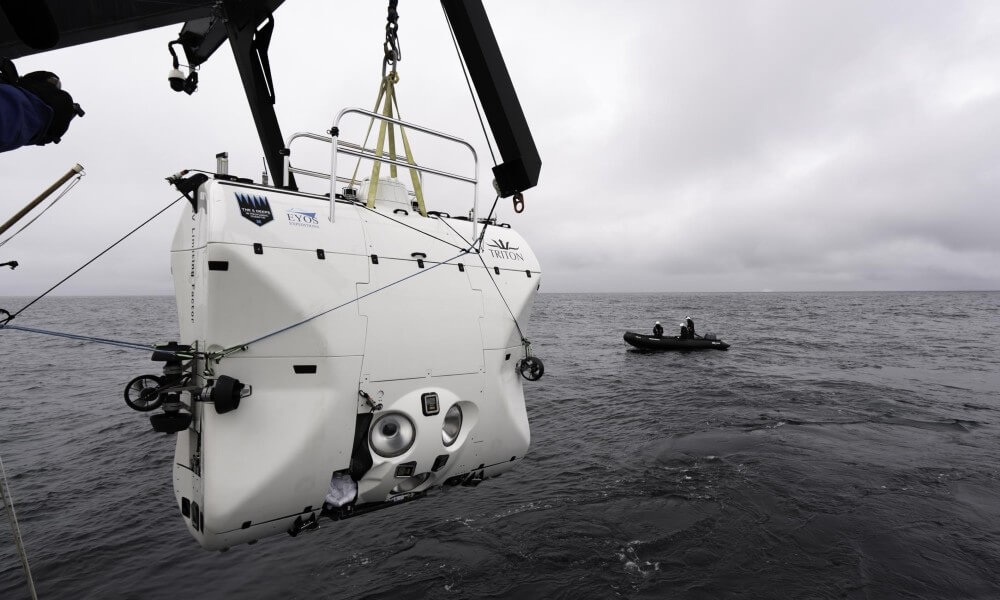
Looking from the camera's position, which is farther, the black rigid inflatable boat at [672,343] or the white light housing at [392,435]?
the black rigid inflatable boat at [672,343]

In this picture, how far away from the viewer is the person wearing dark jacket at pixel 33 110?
209 cm

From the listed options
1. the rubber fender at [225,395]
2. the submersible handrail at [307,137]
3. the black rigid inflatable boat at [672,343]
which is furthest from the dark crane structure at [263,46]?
the black rigid inflatable boat at [672,343]

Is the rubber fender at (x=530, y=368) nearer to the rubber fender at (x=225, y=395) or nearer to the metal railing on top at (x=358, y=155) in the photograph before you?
the metal railing on top at (x=358, y=155)

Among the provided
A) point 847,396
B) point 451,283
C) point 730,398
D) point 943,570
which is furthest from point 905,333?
point 451,283

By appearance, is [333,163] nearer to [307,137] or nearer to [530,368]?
[307,137]

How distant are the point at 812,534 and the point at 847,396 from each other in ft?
36.2

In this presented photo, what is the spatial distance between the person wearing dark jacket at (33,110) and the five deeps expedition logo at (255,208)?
1052mm

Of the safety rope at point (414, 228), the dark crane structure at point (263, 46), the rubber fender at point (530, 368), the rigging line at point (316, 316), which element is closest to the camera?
the rigging line at point (316, 316)

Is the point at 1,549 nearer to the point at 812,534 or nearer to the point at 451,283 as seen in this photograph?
A: the point at 451,283

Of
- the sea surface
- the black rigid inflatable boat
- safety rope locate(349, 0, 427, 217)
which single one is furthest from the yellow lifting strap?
the black rigid inflatable boat

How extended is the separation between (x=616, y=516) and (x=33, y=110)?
742 cm

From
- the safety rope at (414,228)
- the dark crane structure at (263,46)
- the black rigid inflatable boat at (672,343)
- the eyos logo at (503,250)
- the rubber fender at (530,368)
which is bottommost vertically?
the black rigid inflatable boat at (672,343)

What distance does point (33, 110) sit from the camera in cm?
221

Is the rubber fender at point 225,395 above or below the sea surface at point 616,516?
above
